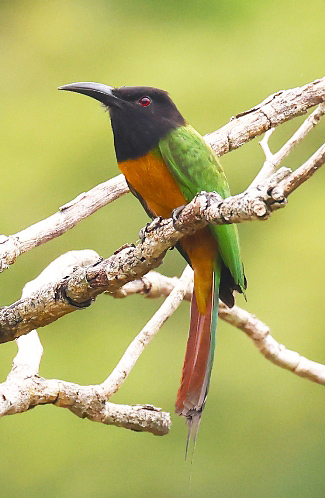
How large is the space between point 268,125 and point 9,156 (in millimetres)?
3275

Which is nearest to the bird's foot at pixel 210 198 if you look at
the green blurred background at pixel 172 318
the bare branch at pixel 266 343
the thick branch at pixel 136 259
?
the thick branch at pixel 136 259

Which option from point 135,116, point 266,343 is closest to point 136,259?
point 135,116

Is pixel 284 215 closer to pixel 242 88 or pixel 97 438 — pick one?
pixel 242 88

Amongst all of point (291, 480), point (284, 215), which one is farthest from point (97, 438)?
point (284, 215)

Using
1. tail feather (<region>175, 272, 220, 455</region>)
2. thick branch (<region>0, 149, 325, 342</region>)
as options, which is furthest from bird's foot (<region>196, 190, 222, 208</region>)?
tail feather (<region>175, 272, 220, 455</region>)

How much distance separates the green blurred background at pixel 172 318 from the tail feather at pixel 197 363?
2291mm

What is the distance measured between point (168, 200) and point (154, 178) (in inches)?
2.7

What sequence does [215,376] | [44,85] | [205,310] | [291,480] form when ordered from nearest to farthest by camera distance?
[205,310], [215,376], [291,480], [44,85]

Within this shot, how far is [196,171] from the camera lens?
2.14 metres

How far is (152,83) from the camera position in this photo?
5180 mm

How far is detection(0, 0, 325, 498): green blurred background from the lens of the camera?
15.6ft

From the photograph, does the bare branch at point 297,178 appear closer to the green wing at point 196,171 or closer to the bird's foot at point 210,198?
the bird's foot at point 210,198

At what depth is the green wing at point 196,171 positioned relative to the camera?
214 centimetres

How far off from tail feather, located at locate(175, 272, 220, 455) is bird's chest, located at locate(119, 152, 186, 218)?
0.79 feet
